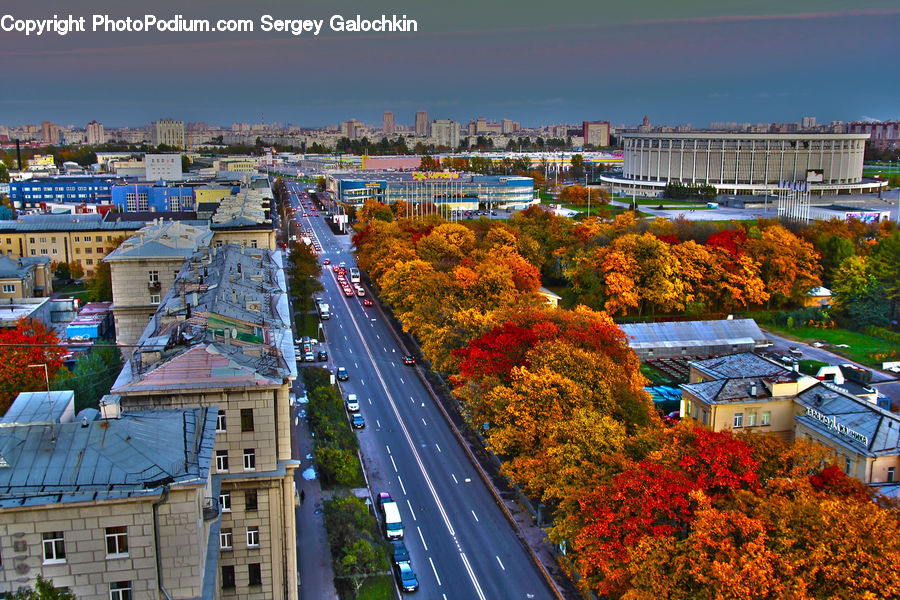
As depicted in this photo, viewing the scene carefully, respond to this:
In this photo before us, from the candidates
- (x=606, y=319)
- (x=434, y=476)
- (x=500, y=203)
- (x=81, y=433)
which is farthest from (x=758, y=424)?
(x=500, y=203)

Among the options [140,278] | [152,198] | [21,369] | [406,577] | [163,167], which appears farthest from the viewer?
[163,167]

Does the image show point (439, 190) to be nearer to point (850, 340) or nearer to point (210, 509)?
point (850, 340)

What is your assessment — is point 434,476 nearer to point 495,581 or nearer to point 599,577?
point 495,581

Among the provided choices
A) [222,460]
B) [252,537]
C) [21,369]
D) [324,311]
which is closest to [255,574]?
[252,537]

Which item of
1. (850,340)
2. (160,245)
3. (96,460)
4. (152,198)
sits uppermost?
(160,245)

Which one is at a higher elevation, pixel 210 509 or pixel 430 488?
pixel 210 509

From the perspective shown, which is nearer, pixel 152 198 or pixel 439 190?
pixel 152 198

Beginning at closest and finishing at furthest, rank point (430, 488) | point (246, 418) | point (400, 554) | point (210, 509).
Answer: point (210, 509) → point (246, 418) → point (400, 554) → point (430, 488)

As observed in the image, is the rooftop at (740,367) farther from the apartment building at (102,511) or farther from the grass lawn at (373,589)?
the apartment building at (102,511)
